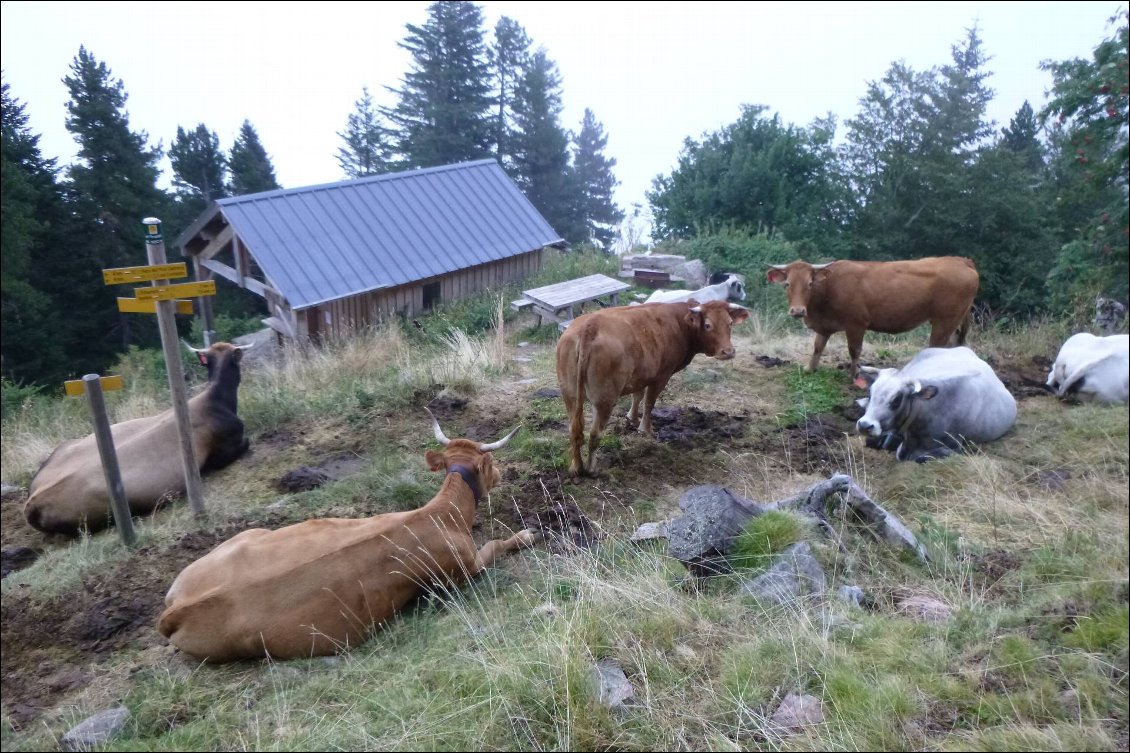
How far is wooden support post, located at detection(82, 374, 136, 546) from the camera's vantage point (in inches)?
231

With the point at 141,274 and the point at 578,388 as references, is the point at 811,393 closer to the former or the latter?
the point at 578,388

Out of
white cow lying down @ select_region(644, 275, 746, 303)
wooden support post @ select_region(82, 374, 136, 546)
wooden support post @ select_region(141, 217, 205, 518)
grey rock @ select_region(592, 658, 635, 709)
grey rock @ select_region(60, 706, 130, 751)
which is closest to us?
grey rock @ select_region(592, 658, 635, 709)

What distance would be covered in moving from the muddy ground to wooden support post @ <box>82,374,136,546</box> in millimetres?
296

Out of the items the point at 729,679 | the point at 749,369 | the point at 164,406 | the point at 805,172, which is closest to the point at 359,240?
the point at 164,406

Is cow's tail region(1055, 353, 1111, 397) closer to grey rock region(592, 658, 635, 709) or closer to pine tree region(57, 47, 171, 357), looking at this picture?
grey rock region(592, 658, 635, 709)

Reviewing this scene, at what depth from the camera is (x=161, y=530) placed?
627cm

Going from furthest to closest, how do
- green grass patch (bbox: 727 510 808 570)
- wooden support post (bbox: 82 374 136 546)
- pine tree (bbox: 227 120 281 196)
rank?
pine tree (bbox: 227 120 281 196)
wooden support post (bbox: 82 374 136 546)
green grass patch (bbox: 727 510 808 570)

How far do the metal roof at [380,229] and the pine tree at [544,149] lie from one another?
2566 centimetres

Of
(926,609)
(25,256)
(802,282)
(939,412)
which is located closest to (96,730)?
(926,609)

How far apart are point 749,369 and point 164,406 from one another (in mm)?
8228

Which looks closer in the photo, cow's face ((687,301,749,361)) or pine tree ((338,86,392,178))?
cow's face ((687,301,749,361))

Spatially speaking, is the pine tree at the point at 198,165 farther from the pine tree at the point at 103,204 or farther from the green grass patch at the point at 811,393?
the green grass patch at the point at 811,393

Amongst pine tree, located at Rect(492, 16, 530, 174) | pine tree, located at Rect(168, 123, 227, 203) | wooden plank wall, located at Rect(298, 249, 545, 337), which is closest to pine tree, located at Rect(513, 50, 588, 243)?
pine tree, located at Rect(492, 16, 530, 174)

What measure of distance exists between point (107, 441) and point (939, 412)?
733 centimetres
